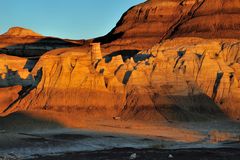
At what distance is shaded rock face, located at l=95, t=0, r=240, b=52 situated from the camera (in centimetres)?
12150

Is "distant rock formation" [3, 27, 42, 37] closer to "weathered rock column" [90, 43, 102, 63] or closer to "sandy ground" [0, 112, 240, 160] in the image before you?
"weathered rock column" [90, 43, 102, 63]

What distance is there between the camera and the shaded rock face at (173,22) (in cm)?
12150

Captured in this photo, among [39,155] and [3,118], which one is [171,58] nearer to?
[3,118]

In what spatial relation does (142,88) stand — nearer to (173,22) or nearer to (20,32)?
(173,22)

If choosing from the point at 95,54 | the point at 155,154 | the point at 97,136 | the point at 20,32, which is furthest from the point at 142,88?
the point at 20,32

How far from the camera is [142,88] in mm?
71438

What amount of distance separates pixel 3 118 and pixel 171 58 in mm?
33794

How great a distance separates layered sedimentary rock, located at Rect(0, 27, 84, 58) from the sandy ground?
106247 mm

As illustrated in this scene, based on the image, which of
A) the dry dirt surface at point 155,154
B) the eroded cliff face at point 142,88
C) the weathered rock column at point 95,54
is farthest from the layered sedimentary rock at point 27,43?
the dry dirt surface at point 155,154

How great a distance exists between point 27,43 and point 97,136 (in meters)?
129

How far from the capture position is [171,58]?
82.1m

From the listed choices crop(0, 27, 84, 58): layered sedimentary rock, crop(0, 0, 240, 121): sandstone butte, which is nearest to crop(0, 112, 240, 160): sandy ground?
crop(0, 0, 240, 121): sandstone butte

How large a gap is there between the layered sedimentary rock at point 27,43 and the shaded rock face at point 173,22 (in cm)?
2640

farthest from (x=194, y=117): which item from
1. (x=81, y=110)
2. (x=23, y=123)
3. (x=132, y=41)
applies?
(x=132, y=41)
